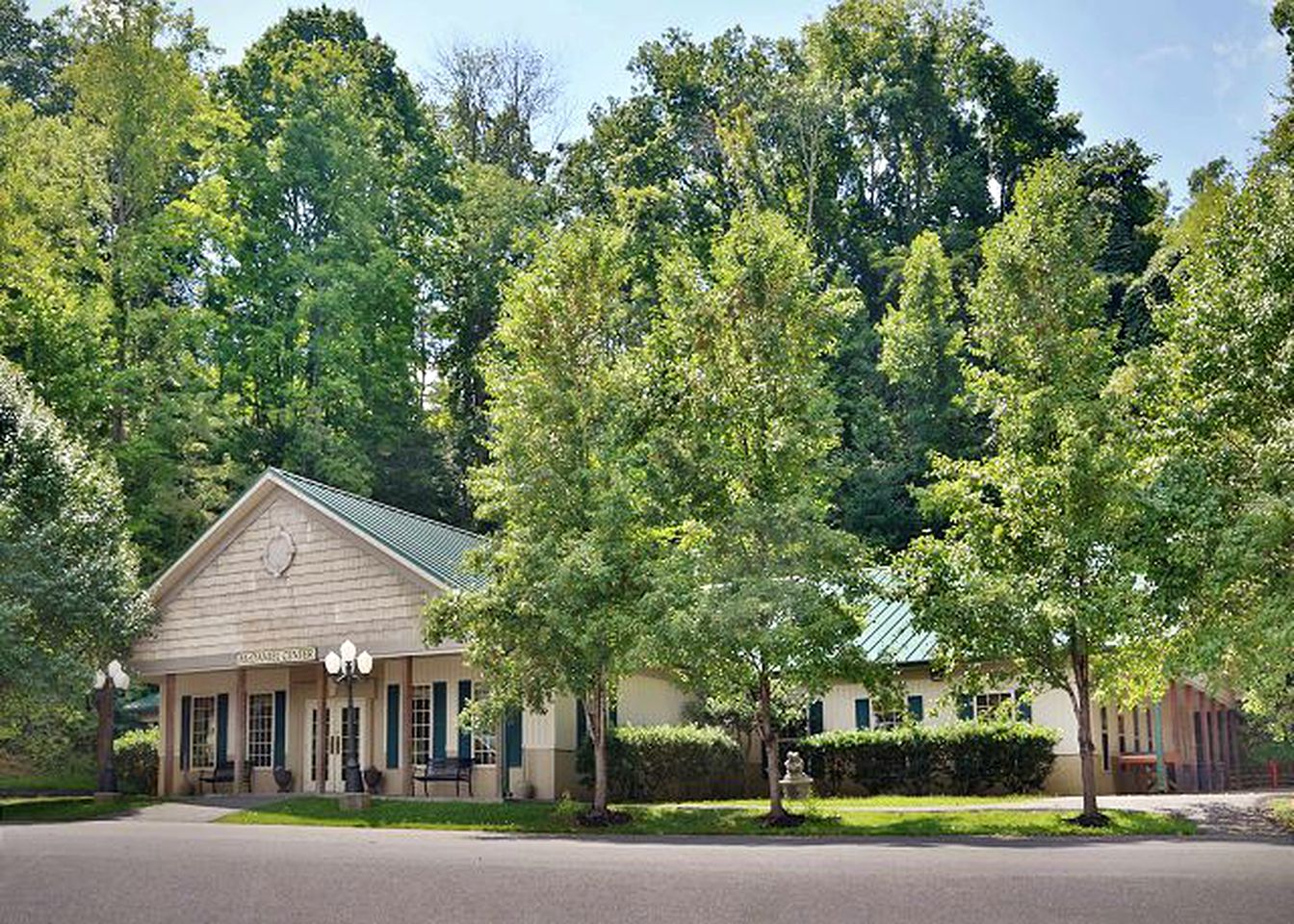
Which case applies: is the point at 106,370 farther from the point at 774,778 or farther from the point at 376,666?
the point at 774,778

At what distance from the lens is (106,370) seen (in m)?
41.1

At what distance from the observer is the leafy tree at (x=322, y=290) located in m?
47.2

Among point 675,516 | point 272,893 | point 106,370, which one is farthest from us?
point 106,370

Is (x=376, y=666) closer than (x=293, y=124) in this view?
Yes

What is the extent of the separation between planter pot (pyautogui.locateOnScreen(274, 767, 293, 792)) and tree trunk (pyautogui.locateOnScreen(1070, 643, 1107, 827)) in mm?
17851

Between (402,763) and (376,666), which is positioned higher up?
(376,666)

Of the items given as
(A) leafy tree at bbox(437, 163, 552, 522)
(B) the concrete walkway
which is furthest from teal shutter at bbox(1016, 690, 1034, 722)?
(A) leafy tree at bbox(437, 163, 552, 522)

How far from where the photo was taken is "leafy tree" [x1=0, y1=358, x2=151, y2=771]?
1121 inches

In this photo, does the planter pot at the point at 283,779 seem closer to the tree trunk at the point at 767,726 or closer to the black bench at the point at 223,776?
the black bench at the point at 223,776

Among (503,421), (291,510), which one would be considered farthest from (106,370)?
(503,421)

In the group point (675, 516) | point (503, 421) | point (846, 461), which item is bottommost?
point (675, 516)

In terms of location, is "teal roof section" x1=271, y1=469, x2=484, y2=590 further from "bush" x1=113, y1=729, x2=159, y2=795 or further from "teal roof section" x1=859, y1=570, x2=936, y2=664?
"teal roof section" x1=859, y1=570, x2=936, y2=664

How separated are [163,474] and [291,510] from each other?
42.5ft

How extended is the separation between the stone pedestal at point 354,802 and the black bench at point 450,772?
353 cm
